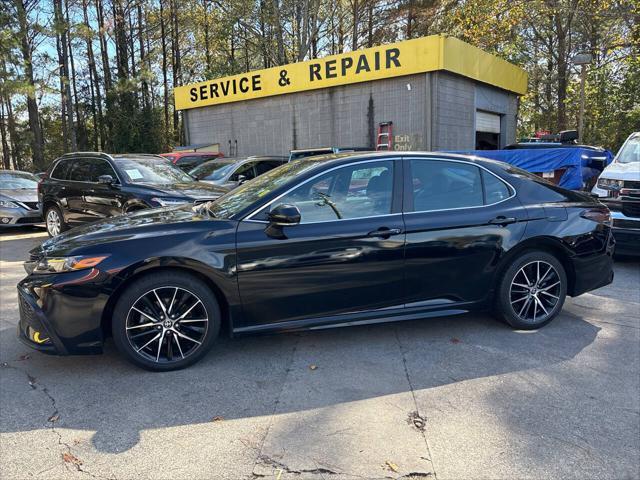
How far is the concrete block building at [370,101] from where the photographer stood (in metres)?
13.2

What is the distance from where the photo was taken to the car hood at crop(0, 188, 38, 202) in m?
10.5

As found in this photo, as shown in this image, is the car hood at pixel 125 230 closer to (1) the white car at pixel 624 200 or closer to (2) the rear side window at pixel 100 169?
(2) the rear side window at pixel 100 169

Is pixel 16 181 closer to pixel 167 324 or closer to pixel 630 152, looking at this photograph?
pixel 167 324

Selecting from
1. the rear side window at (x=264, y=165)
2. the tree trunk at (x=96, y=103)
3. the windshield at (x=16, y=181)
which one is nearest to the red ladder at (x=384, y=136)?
the rear side window at (x=264, y=165)

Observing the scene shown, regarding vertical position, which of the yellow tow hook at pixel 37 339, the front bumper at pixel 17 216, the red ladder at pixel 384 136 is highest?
the red ladder at pixel 384 136

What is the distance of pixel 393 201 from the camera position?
3.92 meters

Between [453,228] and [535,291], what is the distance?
1028 mm

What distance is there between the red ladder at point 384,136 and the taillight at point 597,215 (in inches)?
384

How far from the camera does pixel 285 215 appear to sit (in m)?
3.48

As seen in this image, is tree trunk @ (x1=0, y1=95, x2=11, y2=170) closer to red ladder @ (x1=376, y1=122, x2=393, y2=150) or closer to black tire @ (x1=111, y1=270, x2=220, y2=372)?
red ladder @ (x1=376, y1=122, x2=393, y2=150)

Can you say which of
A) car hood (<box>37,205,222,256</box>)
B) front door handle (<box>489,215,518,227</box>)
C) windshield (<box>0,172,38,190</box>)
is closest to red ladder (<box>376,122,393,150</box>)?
windshield (<box>0,172,38,190</box>)

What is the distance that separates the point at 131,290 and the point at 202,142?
17.0m

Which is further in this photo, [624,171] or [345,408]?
[624,171]

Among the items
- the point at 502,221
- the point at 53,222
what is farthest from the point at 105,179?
the point at 502,221
